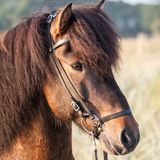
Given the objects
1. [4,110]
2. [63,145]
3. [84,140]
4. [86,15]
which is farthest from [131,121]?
[84,140]

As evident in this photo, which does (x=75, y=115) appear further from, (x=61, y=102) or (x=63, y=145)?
(x=63, y=145)

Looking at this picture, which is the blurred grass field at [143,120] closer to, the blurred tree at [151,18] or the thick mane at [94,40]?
the thick mane at [94,40]

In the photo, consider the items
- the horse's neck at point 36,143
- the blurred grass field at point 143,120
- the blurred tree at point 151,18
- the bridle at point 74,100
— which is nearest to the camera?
the bridle at point 74,100

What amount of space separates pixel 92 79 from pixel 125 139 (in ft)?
1.74

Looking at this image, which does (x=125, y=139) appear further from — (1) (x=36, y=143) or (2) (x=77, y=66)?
(1) (x=36, y=143)

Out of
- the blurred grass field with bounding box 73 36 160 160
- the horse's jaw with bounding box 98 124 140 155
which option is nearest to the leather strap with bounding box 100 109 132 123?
the horse's jaw with bounding box 98 124 140 155

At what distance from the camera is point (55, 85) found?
5.49 ft

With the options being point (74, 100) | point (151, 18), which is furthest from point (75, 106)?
point (151, 18)

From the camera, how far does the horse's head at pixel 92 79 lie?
4.91 ft

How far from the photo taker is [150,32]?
1647 inches

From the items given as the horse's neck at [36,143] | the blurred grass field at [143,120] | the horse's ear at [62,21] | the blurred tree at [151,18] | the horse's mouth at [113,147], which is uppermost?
the horse's ear at [62,21]

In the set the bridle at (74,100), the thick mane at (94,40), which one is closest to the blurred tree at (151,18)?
the thick mane at (94,40)

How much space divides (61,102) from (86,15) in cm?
79

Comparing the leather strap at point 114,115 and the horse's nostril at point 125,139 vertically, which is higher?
the leather strap at point 114,115
